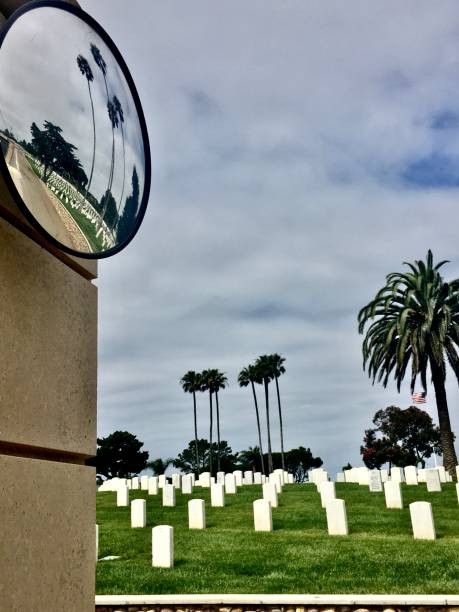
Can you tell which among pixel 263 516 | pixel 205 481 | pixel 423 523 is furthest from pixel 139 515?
pixel 205 481

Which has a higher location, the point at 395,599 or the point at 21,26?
the point at 21,26

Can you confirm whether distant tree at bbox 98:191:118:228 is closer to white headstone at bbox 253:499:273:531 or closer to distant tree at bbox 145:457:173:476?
white headstone at bbox 253:499:273:531

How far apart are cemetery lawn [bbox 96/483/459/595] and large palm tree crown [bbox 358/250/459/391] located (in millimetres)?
12136

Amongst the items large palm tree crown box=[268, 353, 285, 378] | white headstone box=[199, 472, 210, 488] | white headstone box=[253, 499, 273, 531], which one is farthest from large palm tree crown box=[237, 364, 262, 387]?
white headstone box=[253, 499, 273, 531]

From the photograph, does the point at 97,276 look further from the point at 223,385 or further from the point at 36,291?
the point at 223,385

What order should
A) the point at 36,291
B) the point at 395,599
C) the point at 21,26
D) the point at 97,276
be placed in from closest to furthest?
the point at 21,26 → the point at 36,291 → the point at 97,276 → the point at 395,599

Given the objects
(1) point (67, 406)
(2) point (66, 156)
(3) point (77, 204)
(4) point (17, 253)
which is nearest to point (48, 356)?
(1) point (67, 406)

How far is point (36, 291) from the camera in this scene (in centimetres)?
229

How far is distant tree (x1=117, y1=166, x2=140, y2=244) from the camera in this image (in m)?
2.52

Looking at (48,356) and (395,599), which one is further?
(395,599)

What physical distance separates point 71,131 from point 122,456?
75.3 metres

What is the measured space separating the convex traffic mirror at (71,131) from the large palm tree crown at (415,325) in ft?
90.0

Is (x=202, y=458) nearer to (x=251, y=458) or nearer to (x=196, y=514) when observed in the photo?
(x=251, y=458)

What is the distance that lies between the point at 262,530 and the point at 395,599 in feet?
25.0
